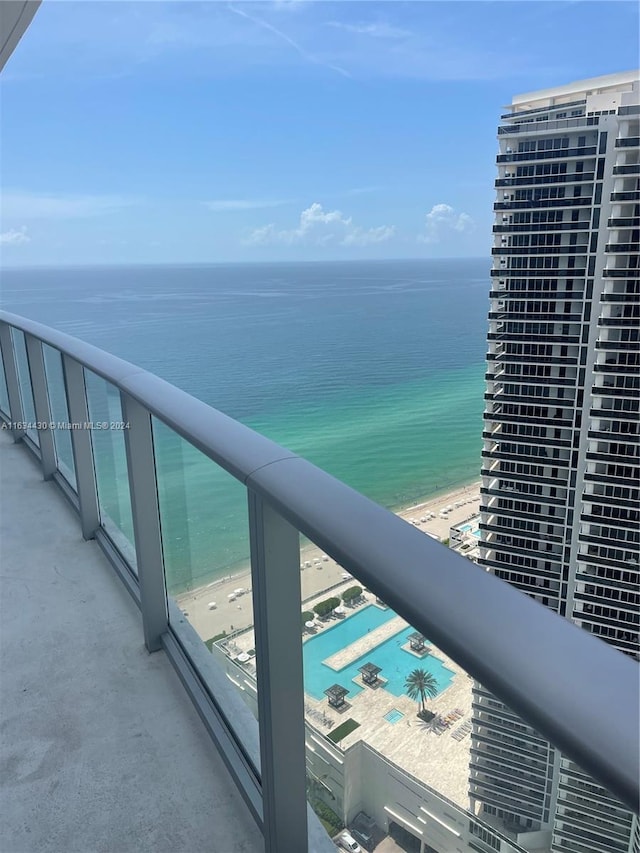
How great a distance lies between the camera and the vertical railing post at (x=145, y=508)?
1849 millimetres

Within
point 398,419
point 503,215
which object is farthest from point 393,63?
point 503,215

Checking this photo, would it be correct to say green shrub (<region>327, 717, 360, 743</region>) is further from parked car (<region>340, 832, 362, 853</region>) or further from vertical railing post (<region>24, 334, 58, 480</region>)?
vertical railing post (<region>24, 334, 58, 480</region>)

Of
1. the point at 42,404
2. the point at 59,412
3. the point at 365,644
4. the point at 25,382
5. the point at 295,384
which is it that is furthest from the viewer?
the point at 295,384

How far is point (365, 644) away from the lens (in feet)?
3.01

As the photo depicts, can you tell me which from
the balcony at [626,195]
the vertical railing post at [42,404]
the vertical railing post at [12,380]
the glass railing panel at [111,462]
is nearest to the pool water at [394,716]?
the glass railing panel at [111,462]

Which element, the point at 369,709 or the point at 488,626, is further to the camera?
the point at 369,709

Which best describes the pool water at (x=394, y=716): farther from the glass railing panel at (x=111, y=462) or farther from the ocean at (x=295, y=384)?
the glass railing panel at (x=111, y=462)

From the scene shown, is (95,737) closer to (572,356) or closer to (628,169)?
(572,356)

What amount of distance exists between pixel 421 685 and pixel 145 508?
1.28 m

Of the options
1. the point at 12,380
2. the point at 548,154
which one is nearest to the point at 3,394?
the point at 12,380

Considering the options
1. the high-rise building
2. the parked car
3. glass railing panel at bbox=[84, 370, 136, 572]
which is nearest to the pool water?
the parked car

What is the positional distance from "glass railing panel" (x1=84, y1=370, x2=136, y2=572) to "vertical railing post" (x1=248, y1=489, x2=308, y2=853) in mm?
1016

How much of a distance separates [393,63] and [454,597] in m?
125

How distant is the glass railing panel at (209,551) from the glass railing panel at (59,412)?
3.80 ft
